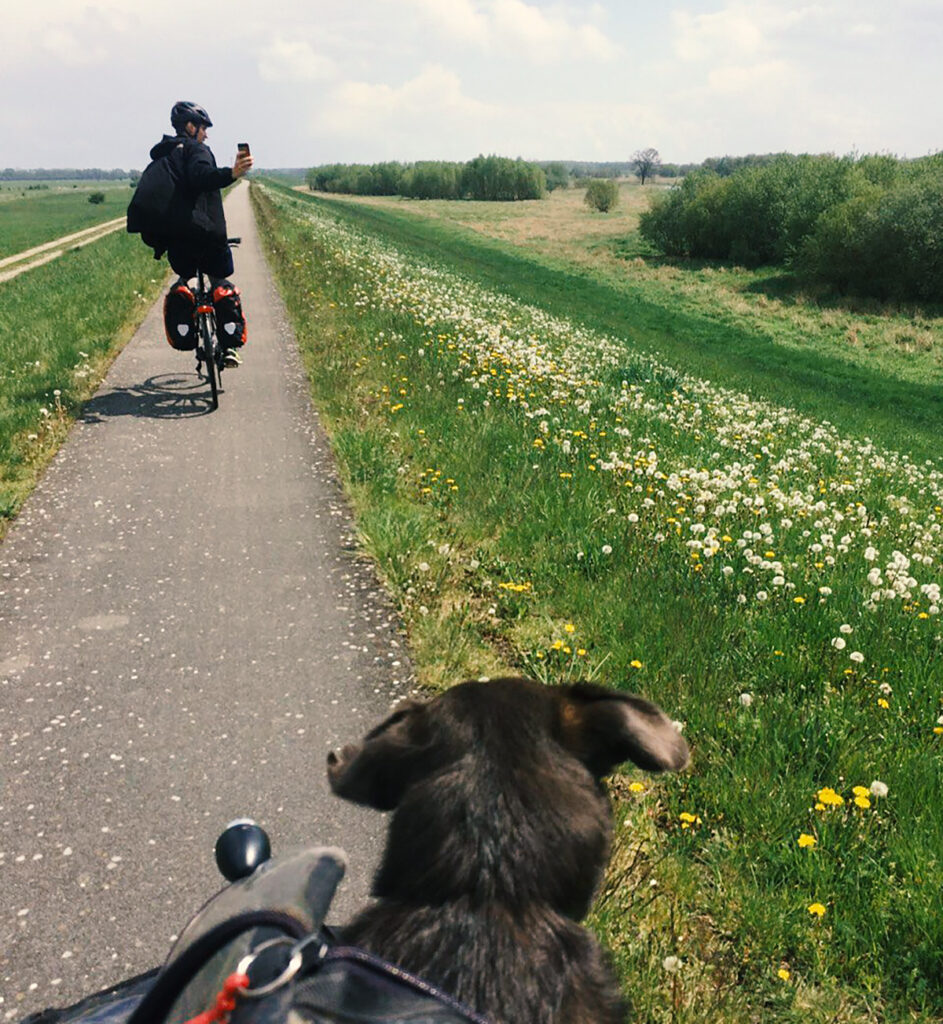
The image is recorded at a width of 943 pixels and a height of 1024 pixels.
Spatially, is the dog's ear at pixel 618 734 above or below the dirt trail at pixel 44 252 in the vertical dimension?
above

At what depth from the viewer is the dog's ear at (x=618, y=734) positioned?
1.88m

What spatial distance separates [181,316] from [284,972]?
32.3 feet

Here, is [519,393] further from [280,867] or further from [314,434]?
[280,867]

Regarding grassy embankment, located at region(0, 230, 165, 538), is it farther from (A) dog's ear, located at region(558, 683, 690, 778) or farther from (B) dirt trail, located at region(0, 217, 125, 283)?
(B) dirt trail, located at region(0, 217, 125, 283)

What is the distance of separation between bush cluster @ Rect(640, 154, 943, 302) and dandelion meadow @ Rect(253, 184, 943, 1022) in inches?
1715

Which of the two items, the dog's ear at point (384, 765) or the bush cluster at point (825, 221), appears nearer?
the dog's ear at point (384, 765)

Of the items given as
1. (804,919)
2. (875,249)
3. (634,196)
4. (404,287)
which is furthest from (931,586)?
(634,196)

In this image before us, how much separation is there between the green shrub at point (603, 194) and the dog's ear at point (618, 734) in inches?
4905

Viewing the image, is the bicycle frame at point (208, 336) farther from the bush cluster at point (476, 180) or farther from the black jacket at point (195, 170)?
the bush cluster at point (476, 180)

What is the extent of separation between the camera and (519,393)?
10148 mm

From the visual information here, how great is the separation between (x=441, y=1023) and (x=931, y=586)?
5538 millimetres

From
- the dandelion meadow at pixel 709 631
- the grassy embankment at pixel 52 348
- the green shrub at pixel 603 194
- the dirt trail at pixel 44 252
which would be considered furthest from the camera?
the green shrub at pixel 603 194

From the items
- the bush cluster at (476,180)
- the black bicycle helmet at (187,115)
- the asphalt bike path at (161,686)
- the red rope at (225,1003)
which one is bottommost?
the asphalt bike path at (161,686)

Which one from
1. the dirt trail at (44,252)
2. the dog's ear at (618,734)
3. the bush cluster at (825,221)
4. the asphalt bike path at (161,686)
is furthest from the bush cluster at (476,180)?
the dog's ear at (618,734)
